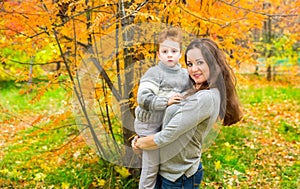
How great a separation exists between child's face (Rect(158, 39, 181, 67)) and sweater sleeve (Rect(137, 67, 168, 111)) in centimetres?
9

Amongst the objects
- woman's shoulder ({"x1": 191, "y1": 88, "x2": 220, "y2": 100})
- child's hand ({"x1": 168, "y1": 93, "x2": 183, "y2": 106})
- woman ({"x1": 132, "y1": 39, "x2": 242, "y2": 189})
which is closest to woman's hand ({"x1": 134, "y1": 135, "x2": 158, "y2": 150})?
woman ({"x1": 132, "y1": 39, "x2": 242, "y2": 189})

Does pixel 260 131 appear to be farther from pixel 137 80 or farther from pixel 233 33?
pixel 137 80

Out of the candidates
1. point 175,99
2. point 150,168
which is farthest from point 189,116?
point 150,168

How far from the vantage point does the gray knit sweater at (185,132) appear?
1635mm

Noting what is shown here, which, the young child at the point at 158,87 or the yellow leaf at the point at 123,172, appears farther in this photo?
the yellow leaf at the point at 123,172

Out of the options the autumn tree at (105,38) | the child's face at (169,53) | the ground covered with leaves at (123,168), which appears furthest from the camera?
the ground covered with leaves at (123,168)

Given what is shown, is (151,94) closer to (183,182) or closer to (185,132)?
(185,132)

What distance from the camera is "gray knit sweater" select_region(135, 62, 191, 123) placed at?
1.80 metres

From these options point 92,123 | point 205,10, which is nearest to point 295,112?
point 205,10

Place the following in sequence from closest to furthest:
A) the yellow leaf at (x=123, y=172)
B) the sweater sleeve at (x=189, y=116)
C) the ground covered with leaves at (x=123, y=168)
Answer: the sweater sleeve at (x=189, y=116) < the yellow leaf at (x=123, y=172) < the ground covered with leaves at (x=123, y=168)

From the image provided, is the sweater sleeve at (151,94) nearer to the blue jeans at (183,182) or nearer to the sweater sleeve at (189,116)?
the sweater sleeve at (189,116)

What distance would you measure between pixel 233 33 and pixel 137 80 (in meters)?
1.73

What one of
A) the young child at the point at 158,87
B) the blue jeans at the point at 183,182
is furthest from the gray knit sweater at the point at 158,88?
the blue jeans at the point at 183,182

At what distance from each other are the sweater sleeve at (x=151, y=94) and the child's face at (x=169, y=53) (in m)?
0.09
